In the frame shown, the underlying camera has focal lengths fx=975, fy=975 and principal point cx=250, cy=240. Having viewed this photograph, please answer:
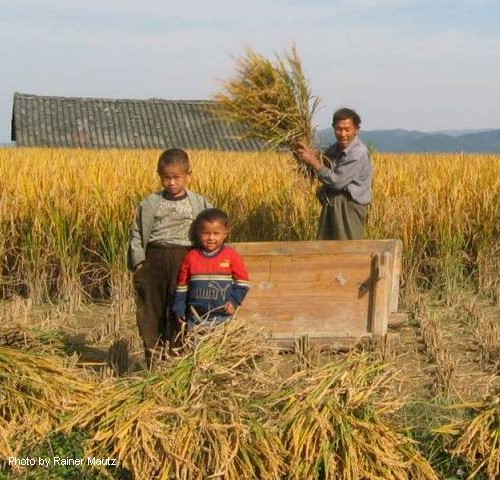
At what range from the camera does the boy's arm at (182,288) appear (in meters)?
4.49

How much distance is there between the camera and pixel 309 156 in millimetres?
5898

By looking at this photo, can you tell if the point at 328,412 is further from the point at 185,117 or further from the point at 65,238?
the point at 185,117

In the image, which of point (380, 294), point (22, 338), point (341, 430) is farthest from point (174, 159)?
point (341, 430)

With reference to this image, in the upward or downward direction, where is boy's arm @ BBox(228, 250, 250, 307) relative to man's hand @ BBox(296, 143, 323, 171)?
downward

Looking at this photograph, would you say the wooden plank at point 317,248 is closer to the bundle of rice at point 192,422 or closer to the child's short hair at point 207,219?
the child's short hair at point 207,219

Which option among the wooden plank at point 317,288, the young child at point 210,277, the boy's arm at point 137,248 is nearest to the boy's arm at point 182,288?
the young child at point 210,277

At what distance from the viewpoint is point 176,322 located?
4734 millimetres

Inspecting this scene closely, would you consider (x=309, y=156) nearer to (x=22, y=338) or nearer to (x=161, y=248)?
(x=161, y=248)

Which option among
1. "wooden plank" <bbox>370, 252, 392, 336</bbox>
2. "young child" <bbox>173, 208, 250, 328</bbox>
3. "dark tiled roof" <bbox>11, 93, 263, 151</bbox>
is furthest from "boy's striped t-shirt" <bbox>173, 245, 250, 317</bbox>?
"dark tiled roof" <bbox>11, 93, 263, 151</bbox>

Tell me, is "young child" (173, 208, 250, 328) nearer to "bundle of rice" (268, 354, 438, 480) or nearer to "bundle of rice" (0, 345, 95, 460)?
"bundle of rice" (0, 345, 95, 460)

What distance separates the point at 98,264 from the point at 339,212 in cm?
227

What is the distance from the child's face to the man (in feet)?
4.63

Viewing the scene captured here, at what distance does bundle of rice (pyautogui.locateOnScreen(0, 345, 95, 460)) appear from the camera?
3824mm

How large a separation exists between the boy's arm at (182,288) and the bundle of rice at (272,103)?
5.94 ft
